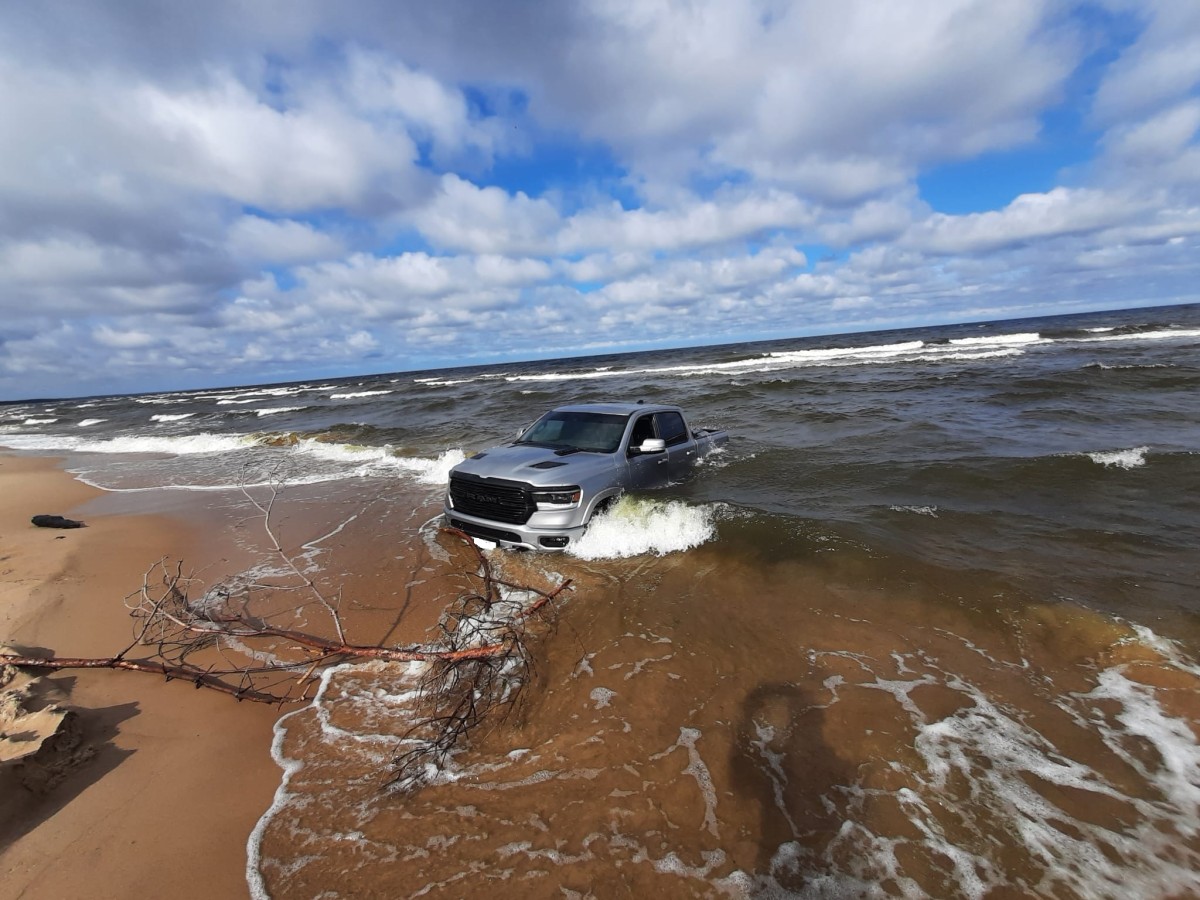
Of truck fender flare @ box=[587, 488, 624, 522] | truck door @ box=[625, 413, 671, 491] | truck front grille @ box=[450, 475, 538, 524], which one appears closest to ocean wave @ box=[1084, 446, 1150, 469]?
truck door @ box=[625, 413, 671, 491]

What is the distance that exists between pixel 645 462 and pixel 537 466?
68.2 inches

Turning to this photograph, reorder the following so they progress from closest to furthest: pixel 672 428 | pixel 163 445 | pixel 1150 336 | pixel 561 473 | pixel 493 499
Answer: pixel 561 473, pixel 493 499, pixel 672 428, pixel 163 445, pixel 1150 336

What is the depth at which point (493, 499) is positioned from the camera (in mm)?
6180

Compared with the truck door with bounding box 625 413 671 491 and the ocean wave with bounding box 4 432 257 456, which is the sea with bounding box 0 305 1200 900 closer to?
the truck door with bounding box 625 413 671 491

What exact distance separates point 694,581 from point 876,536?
8.19 ft

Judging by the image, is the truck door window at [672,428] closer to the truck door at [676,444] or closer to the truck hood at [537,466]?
the truck door at [676,444]

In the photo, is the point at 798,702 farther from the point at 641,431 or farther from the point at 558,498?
the point at 641,431

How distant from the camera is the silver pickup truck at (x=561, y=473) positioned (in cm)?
597

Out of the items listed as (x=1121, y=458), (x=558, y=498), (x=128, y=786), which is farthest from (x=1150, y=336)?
(x=128, y=786)

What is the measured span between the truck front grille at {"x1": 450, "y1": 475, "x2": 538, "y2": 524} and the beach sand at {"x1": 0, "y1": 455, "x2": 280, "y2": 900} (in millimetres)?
2935

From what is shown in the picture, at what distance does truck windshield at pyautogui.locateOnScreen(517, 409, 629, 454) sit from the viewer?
23.4 ft

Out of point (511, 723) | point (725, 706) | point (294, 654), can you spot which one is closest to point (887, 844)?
point (725, 706)

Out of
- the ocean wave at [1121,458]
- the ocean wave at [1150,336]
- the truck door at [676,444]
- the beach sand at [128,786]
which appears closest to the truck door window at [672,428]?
the truck door at [676,444]

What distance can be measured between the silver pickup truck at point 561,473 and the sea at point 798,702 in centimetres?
42
